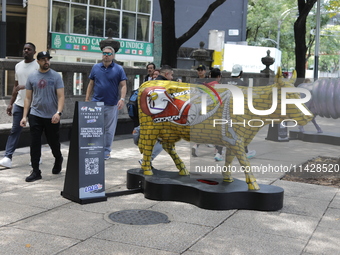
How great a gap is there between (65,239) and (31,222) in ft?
2.45

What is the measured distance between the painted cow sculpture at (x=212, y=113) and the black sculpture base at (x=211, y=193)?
15 centimetres

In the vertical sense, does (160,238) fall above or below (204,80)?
below

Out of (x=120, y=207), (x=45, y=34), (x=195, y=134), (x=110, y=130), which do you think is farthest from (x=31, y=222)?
(x=45, y=34)

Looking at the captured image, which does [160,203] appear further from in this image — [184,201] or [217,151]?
[217,151]

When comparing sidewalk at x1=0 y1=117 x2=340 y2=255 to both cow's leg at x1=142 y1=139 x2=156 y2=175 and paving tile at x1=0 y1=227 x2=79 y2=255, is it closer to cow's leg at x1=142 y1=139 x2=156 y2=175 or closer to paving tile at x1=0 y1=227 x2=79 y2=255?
paving tile at x1=0 y1=227 x2=79 y2=255

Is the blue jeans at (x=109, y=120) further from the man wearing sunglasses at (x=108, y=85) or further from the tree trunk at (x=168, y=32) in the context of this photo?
the tree trunk at (x=168, y=32)

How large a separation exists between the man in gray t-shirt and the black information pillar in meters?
1.29

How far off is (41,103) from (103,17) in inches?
913

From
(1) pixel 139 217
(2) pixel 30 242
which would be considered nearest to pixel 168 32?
(1) pixel 139 217

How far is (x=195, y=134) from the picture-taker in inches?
274

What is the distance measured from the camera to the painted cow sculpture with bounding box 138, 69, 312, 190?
22.0ft

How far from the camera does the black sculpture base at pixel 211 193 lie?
6648 mm

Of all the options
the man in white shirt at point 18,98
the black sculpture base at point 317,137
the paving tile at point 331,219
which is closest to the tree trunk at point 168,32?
the man in white shirt at point 18,98

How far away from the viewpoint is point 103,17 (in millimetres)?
30484
